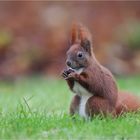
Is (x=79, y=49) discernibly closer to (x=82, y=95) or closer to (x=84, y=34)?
(x=84, y=34)

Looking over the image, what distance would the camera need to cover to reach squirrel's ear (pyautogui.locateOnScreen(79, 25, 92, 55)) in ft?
18.5

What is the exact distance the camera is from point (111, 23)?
46.8 ft

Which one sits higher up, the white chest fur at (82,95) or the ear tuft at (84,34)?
the ear tuft at (84,34)

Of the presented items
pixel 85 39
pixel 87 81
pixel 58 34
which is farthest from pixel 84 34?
pixel 58 34

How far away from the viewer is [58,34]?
540 inches

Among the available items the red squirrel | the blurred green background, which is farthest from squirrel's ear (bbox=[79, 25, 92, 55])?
Result: the blurred green background

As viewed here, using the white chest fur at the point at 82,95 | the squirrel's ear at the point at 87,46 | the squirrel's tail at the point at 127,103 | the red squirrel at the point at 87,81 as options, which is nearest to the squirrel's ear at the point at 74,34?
the red squirrel at the point at 87,81

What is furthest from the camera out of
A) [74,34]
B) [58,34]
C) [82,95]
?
[58,34]

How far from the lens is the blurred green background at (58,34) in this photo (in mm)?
12664

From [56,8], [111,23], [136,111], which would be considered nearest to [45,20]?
[56,8]

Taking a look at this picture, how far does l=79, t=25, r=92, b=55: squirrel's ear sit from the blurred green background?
21.3ft

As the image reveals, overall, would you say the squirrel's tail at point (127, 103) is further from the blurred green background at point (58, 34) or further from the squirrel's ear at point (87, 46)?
the blurred green background at point (58, 34)

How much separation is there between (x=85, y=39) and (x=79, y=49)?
0.36 feet

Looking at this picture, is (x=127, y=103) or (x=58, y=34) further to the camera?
(x=58, y=34)
